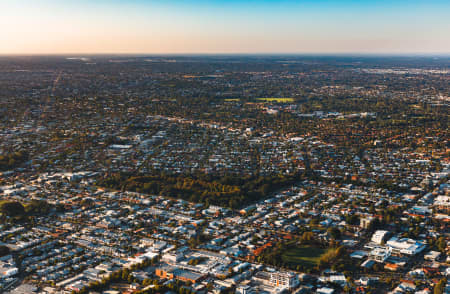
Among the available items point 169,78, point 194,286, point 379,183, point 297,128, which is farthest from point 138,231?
point 169,78

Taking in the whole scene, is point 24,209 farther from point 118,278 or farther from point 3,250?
point 118,278

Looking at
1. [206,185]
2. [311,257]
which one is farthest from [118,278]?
[206,185]

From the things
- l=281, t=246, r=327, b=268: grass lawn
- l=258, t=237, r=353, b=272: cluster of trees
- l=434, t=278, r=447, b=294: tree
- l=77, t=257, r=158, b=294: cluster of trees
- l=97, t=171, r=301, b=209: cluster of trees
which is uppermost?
l=97, t=171, r=301, b=209: cluster of trees

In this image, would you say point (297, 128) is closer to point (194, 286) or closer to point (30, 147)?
point (30, 147)

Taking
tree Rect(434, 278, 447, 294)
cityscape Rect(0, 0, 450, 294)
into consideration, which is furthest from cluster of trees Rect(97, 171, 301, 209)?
tree Rect(434, 278, 447, 294)

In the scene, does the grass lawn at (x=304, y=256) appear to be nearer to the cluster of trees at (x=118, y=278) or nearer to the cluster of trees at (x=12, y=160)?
the cluster of trees at (x=118, y=278)

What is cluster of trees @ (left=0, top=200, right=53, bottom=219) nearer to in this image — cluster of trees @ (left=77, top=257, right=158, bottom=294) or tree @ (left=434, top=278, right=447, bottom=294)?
cluster of trees @ (left=77, top=257, right=158, bottom=294)
